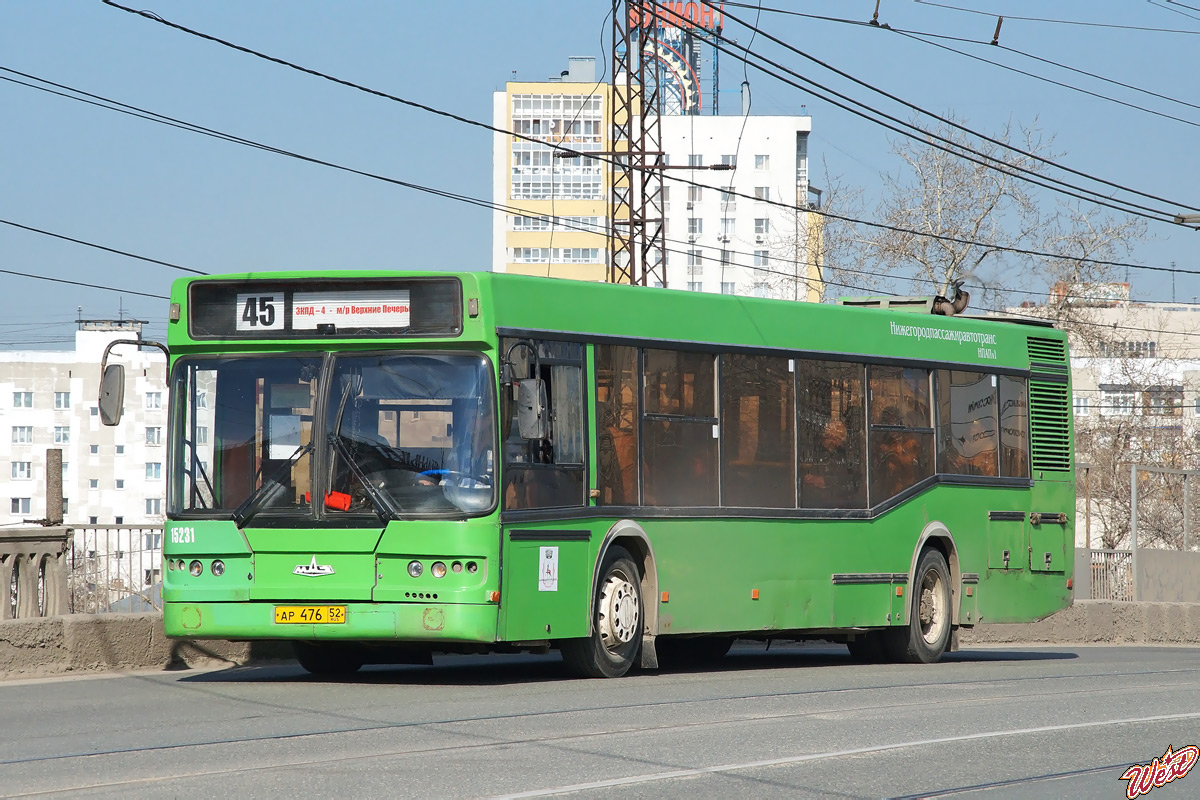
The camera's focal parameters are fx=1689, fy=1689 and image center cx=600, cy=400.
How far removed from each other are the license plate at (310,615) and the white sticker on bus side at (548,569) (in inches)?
57.0

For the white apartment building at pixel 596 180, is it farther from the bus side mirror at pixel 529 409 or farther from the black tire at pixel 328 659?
the bus side mirror at pixel 529 409


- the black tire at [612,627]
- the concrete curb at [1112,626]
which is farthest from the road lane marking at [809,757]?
the concrete curb at [1112,626]

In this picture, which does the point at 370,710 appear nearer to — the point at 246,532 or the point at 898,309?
the point at 246,532

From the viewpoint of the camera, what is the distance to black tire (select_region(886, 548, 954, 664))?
16297mm

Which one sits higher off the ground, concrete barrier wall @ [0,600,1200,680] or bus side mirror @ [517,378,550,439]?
bus side mirror @ [517,378,550,439]

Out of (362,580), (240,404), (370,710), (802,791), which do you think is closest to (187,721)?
(370,710)

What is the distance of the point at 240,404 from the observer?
40.1 feet

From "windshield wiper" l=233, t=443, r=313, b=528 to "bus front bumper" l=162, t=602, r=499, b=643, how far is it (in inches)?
24.8

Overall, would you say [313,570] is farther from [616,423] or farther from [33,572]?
[33,572]

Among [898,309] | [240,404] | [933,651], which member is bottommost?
[933,651]

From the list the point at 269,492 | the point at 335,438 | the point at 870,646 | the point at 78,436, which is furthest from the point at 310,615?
the point at 78,436

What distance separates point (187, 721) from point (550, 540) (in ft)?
11.0

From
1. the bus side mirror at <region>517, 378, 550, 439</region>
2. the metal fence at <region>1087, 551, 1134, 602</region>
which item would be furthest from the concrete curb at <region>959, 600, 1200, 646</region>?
the bus side mirror at <region>517, 378, 550, 439</region>

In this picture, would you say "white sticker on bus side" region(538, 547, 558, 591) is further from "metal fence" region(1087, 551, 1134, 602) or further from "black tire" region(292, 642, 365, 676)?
"metal fence" region(1087, 551, 1134, 602)
